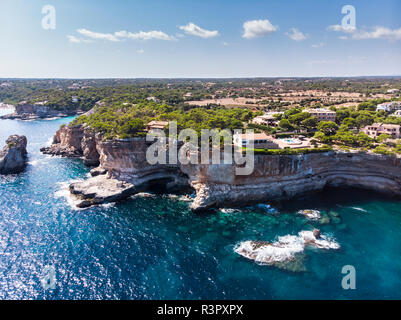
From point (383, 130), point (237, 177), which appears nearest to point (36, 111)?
point (237, 177)

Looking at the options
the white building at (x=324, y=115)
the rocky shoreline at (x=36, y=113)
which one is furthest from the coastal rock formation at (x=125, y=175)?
the rocky shoreline at (x=36, y=113)

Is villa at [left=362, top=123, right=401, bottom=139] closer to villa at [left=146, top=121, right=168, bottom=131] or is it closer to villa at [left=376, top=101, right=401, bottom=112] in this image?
villa at [left=376, top=101, right=401, bottom=112]

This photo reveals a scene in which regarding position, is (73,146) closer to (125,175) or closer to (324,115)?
(125,175)

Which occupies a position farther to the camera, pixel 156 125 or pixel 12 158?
pixel 12 158

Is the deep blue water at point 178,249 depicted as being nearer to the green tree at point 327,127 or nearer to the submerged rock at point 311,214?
the submerged rock at point 311,214

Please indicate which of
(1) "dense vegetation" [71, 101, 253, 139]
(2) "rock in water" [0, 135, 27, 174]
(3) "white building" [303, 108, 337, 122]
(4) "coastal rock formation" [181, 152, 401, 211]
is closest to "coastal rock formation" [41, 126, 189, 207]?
(1) "dense vegetation" [71, 101, 253, 139]
